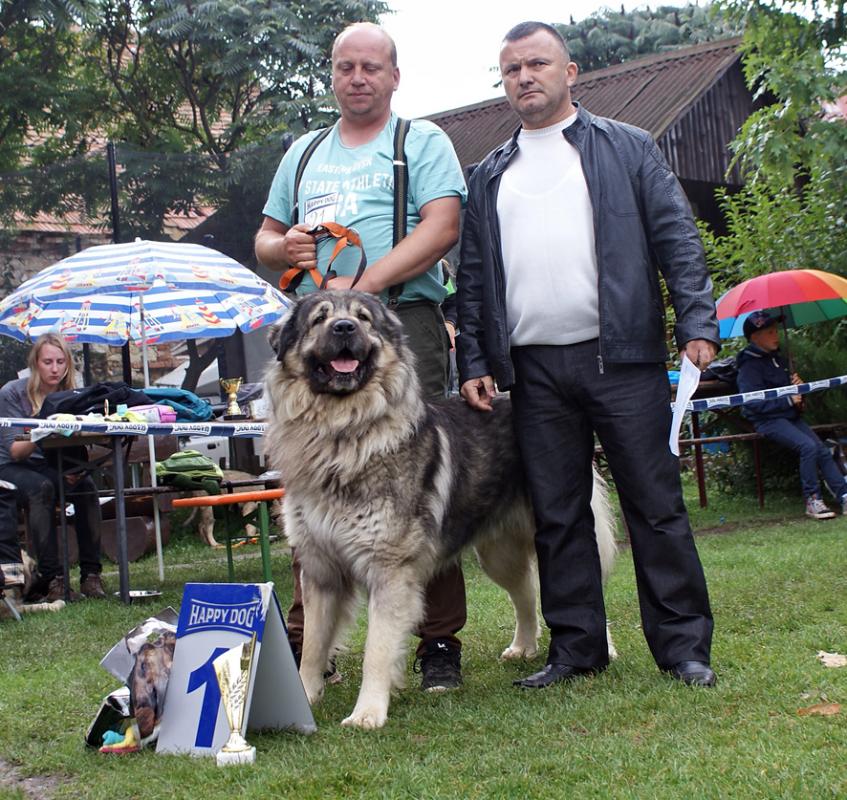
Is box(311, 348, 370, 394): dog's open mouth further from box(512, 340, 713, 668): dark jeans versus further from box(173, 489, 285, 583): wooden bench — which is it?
box(173, 489, 285, 583): wooden bench

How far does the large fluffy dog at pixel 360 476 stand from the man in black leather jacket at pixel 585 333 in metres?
0.39

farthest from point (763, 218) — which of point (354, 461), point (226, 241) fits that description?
point (354, 461)

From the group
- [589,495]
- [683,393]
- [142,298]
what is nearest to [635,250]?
[683,393]

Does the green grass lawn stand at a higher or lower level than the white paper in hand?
lower

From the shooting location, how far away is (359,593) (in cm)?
379

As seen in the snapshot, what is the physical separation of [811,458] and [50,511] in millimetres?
5874

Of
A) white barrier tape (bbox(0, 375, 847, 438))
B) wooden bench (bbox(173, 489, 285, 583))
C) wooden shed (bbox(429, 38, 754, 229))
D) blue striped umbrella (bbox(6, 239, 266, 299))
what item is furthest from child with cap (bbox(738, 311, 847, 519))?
Answer: wooden shed (bbox(429, 38, 754, 229))

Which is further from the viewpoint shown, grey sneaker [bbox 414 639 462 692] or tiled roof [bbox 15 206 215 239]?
tiled roof [bbox 15 206 215 239]

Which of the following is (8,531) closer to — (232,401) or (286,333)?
(232,401)

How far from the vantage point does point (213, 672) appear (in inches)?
129

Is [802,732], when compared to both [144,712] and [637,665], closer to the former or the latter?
[637,665]

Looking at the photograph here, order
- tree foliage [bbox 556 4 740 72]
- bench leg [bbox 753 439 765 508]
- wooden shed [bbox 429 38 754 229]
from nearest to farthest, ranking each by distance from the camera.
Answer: bench leg [bbox 753 439 765 508]
wooden shed [bbox 429 38 754 229]
tree foliage [bbox 556 4 740 72]

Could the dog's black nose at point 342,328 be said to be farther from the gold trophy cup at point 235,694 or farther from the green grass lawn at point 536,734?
the green grass lawn at point 536,734

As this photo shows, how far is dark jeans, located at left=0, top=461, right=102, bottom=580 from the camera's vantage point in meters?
7.25
